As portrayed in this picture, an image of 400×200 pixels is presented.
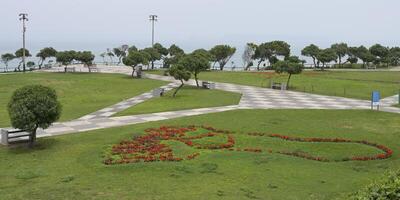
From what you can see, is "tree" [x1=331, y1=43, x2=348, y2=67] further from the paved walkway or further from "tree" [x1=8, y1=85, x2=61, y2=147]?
"tree" [x1=8, y1=85, x2=61, y2=147]

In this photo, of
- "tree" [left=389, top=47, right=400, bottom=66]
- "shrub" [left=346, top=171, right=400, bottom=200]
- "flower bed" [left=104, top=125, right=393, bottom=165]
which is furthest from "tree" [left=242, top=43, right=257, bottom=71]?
"shrub" [left=346, top=171, right=400, bottom=200]

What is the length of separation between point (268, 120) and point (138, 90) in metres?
22.3

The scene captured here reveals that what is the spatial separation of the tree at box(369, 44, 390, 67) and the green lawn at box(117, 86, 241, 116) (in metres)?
62.1

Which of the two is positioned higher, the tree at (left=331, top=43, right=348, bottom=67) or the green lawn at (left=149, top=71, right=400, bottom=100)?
the tree at (left=331, top=43, right=348, bottom=67)

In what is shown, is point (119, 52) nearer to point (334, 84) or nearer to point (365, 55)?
point (365, 55)

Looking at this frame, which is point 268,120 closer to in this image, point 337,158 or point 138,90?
point 337,158

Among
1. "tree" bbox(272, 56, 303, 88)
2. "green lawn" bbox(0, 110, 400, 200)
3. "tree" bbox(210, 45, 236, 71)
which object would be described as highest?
"tree" bbox(210, 45, 236, 71)

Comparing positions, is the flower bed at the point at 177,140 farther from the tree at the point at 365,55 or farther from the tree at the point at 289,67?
the tree at the point at 365,55

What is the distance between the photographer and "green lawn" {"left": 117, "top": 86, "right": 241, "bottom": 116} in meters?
32.9

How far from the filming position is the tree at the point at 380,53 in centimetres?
9438

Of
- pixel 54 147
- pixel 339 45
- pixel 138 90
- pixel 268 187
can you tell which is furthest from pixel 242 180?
pixel 339 45

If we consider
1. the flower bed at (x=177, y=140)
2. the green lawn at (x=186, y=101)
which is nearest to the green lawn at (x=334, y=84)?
the green lawn at (x=186, y=101)

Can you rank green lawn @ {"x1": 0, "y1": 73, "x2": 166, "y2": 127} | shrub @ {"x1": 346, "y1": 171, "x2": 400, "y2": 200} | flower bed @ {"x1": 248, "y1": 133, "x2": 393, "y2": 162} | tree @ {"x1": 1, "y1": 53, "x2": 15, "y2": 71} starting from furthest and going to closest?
tree @ {"x1": 1, "y1": 53, "x2": 15, "y2": 71}
green lawn @ {"x1": 0, "y1": 73, "x2": 166, "y2": 127}
flower bed @ {"x1": 248, "y1": 133, "x2": 393, "y2": 162}
shrub @ {"x1": 346, "y1": 171, "x2": 400, "y2": 200}

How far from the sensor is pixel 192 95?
4231 centimetres
